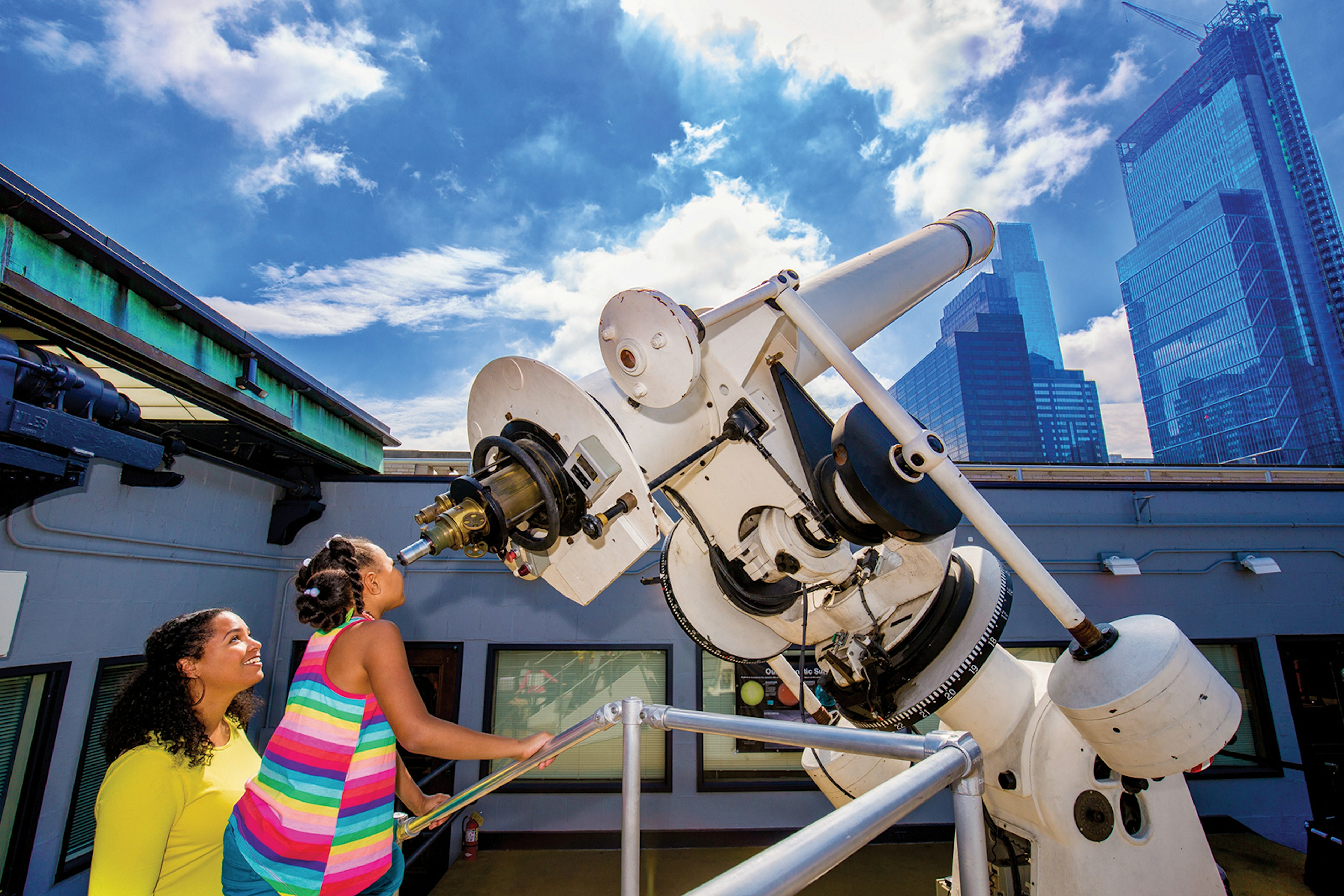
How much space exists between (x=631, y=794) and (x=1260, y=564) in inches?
287

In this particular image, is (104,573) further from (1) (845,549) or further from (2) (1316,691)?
(2) (1316,691)

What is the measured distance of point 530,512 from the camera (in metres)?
1.45

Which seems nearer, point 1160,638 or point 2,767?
point 1160,638

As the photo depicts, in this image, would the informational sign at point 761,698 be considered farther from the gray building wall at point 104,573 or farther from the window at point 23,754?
the window at point 23,754

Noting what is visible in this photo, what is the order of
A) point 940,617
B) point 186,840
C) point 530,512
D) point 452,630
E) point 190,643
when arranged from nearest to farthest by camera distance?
1. point 530,512
2. point 186,840
3. point 190,643
4. point 940,617
5. point 452,630

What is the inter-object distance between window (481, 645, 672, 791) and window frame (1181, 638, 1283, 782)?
16.6 feet

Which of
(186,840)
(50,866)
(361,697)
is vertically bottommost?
(50,866)

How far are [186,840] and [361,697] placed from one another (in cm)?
69

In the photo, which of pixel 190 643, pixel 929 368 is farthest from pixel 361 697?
pixel 929 368

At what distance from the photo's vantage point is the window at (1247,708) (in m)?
5.91

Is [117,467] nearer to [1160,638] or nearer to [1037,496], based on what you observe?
[1160,638]

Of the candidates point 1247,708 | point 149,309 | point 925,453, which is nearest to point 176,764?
point 925,453

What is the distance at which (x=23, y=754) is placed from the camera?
363cm

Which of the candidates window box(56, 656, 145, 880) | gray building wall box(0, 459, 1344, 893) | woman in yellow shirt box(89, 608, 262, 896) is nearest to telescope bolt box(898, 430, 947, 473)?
woman in yellow shirt box(89, 608, 262, 896)
